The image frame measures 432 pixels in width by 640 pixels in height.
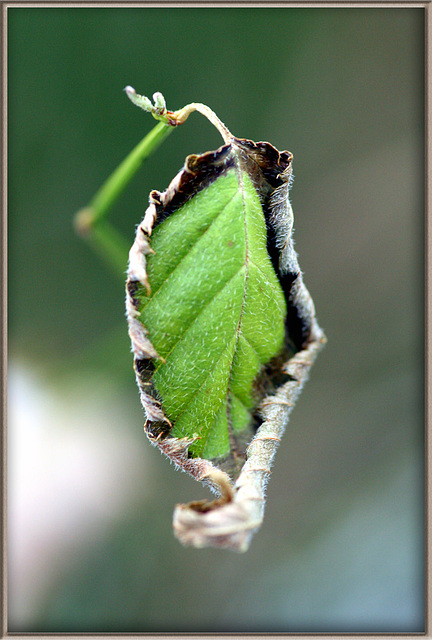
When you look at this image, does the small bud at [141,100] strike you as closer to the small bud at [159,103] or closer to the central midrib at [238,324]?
the small bud at [159,103]

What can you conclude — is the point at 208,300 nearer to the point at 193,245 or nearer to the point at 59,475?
the point at 193,245

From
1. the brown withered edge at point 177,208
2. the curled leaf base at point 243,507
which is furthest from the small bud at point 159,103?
the curled leaf base at point 243,507

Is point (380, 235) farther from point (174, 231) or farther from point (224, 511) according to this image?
point (224, 511)

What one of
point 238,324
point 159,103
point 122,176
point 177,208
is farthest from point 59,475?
point 159,103

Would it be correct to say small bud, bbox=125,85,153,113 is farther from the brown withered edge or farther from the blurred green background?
the blurred green background

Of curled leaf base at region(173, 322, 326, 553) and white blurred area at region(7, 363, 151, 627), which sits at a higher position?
curled leaf base at region(173, 322, 326, 553)

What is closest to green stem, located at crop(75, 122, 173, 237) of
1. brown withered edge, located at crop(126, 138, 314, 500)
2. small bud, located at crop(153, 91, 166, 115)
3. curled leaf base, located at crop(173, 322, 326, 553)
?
small bud, located at crop(153, 91, 166, 115)

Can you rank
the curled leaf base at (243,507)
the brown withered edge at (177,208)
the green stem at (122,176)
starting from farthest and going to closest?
1. the green stem at (122,176)
2. the brown withered edge at (177,208)
3. the curled leaf base at (243,507)

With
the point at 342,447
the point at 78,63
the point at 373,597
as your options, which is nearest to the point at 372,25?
the point at 78,63
